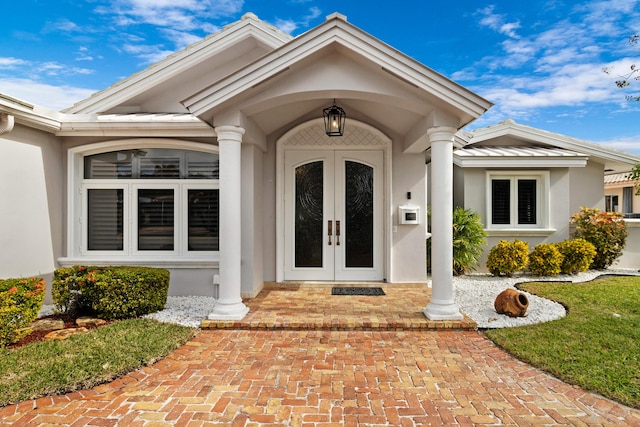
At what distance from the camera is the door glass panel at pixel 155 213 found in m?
7.54

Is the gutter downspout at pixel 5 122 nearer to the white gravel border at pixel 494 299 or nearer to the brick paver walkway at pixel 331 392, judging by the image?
the brick paver walkway at pixel 331 392

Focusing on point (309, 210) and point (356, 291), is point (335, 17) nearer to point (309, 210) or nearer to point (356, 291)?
point (309, 210)

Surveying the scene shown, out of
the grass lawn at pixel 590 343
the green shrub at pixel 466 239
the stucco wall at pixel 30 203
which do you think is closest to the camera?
the grass lawn at pixel 590 343

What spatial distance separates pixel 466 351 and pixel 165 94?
7.54 m

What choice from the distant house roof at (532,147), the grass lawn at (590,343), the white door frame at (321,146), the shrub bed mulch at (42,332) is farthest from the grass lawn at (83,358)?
the distant house roof at (532,147)

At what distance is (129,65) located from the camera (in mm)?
14383

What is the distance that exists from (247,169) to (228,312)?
264 centimetres

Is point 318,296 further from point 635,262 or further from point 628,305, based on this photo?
point 635,262

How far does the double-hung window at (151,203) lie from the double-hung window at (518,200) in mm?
7556

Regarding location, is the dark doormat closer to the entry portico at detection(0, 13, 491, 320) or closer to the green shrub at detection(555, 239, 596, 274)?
the entry portico at detection(0, 13, 491, 320)

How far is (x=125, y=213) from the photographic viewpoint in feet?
24.6

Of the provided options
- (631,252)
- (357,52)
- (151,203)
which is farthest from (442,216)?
(631,252)

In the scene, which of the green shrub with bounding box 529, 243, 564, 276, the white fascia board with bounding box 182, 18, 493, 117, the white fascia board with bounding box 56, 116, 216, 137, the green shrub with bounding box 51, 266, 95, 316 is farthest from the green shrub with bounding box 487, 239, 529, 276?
the green shrub with bounding box 51, 266, 95, 316

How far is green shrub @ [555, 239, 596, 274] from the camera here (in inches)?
370
